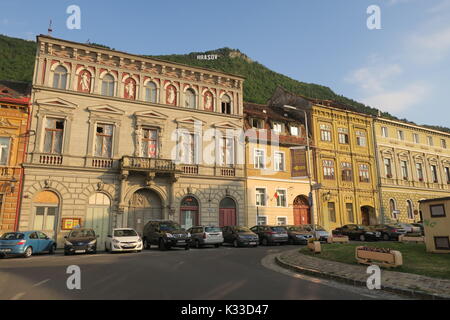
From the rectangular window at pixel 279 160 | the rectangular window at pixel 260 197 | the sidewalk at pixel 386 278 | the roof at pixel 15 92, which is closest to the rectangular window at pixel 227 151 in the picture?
the rectangular window at pixel 260 197

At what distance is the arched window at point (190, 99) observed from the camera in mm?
31873

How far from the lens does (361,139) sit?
41.3 meters

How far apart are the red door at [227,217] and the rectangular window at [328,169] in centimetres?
1233

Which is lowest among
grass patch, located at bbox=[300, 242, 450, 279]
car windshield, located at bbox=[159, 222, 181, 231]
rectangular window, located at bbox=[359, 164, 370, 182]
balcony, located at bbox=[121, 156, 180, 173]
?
grass patch, located at bbox=[300, 242, 450, 279]

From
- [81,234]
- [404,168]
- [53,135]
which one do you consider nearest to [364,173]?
[404,168]

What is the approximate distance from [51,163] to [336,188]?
1130 inches

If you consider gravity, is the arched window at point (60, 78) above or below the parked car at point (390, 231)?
above

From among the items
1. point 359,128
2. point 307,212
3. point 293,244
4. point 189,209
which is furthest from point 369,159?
point 189,209

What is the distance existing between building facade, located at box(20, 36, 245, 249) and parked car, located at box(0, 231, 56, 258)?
4.74 m

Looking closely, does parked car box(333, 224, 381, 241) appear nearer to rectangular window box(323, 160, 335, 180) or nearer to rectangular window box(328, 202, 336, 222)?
rectangular window box(328, 202, 336, 222)

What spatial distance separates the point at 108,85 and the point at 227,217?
15917mm

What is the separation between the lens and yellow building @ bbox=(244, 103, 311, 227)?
32500mm

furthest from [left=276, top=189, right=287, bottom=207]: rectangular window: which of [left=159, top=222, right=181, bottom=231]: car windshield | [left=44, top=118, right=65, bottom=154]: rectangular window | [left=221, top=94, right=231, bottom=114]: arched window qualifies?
[left=44, top=118, right=65, bottom=154]: rectangular window

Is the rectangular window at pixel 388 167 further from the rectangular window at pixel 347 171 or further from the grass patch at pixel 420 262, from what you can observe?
the grass patch at pixel 420 262
